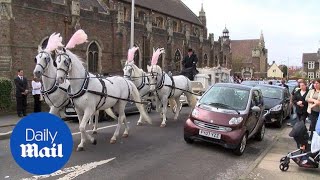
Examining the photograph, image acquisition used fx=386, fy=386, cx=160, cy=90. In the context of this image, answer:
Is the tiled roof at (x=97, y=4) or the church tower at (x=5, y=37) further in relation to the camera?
the tiled roof at (x=97, y=4)

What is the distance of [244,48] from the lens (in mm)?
115625

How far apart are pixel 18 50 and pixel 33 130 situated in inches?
918

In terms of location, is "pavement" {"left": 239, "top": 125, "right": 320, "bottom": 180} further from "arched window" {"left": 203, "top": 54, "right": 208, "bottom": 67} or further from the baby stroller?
"arched window" {"left": 203, "top": 54, "right": 208, "bottom": 67}

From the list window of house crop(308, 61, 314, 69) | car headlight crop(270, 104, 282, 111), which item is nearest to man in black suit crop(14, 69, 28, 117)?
car headlight crop(270, 104, 282, 111)

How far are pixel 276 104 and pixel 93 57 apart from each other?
1869 cm

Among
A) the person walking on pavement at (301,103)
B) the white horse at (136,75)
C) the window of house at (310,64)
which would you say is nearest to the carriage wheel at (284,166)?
the person walking on pavement at (301,103)

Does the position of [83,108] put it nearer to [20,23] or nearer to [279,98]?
[279,98]

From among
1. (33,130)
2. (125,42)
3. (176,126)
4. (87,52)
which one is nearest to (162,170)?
(33,130)

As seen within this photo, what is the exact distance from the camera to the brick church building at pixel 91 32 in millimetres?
24578

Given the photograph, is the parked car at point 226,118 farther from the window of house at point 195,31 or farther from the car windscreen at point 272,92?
the window of house at point 195,31

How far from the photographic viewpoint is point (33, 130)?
11.2 ft

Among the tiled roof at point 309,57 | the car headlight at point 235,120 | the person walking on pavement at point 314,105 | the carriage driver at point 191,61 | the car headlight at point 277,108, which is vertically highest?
the tiled roof at point 309,57

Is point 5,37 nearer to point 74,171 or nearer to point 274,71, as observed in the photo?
point 74,171

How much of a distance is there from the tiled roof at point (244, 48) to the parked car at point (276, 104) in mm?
93643
